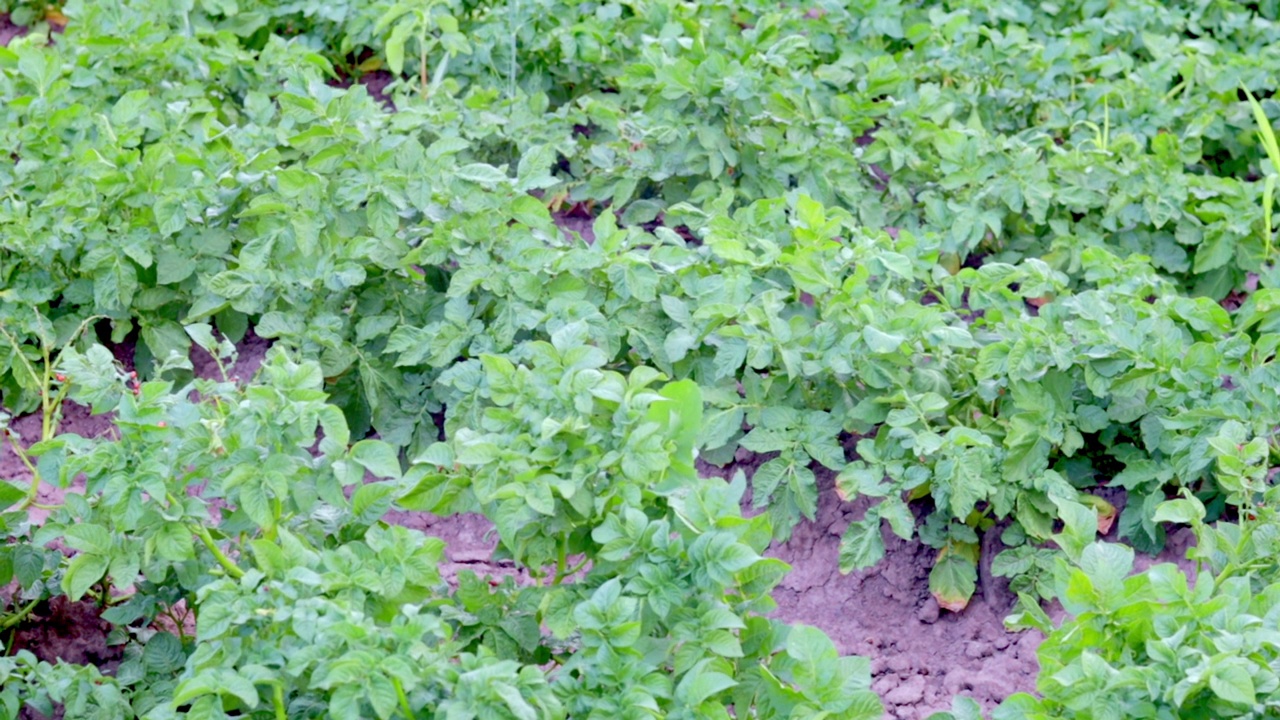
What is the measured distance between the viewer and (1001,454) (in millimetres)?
3092

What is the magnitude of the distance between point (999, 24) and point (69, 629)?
345 centimetres

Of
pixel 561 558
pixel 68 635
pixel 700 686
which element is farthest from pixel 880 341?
pixel 68 635

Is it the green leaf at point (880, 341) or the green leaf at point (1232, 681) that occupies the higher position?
the green leaf at point (880, 341)

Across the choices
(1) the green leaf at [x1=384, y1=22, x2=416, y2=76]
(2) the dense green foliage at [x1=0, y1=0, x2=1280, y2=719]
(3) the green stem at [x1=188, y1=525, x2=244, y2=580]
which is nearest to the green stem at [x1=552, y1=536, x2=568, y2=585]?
(2) the dense green foliage at [x1=0, y1=0, x2=1280, y2=719]

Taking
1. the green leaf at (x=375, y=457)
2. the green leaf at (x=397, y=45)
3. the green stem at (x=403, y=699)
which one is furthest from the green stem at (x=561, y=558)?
the green leaf at (x=397, y=45)

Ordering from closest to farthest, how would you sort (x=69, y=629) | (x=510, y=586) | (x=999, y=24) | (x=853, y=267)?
(x=510, y=586) → (x=69, y=629) → (x=853, y=267) → (x=999, y=24)

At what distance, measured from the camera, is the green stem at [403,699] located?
2.14 m

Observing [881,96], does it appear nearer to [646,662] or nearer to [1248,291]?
[1248,291]

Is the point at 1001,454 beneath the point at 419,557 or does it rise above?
beneath

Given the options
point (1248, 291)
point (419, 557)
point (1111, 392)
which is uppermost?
point (419, 557)

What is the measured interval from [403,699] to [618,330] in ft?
4.12

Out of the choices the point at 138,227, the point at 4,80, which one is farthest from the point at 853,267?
the point at 4,80

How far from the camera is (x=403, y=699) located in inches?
84.7

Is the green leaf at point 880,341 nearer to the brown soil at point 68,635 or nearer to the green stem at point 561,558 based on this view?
the green stem at point 561,558
